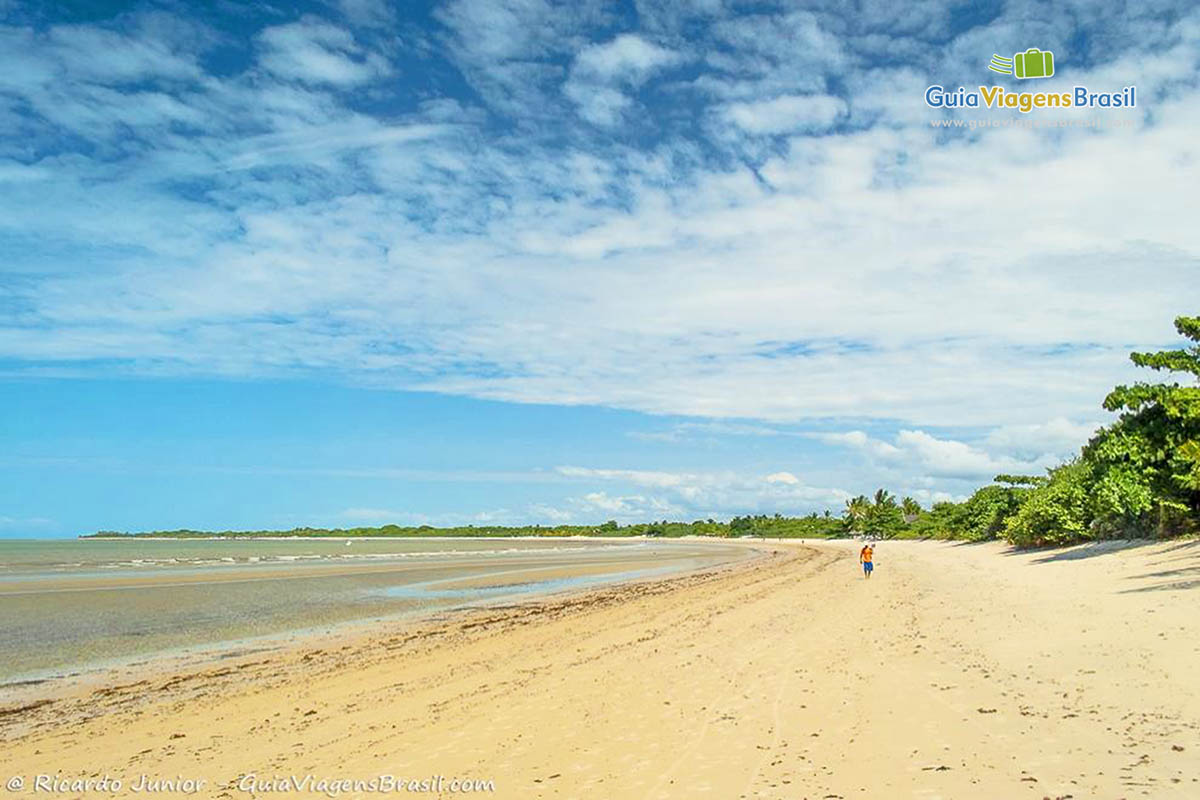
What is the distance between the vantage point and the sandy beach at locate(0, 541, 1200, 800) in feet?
23.7

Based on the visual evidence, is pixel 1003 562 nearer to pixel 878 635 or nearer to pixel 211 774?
pixel 878 635

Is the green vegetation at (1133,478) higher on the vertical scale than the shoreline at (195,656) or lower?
higher

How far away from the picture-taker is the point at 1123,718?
26.1 ft

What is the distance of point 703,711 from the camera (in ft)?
33.2

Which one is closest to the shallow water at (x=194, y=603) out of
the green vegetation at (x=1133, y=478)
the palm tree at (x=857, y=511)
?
the green vegetation at (x=1133, y=478)

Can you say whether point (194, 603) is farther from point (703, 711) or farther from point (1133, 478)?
point (1133, 478)

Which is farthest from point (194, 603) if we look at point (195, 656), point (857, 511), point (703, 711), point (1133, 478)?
point (857, 511)

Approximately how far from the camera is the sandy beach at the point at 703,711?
7227 millimetres

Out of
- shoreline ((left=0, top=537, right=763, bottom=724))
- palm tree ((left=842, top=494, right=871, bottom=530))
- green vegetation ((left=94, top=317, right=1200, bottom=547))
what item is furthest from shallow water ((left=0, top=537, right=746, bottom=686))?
palm tree ((left=842, top=494, right=871, bottom=530))

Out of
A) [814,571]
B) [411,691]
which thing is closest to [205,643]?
[411,691]

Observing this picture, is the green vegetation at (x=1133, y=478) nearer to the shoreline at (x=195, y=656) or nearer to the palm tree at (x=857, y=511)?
the shoreline at (x=195, y=656)

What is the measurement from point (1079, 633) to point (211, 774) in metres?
13.1

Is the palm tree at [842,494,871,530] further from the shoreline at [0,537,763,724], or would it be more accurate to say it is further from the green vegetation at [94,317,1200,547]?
the shoreline at [0,537,763,724]

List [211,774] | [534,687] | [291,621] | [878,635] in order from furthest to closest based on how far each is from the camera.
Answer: [291,621] < [878,635] < [534,687] < [211,774]
